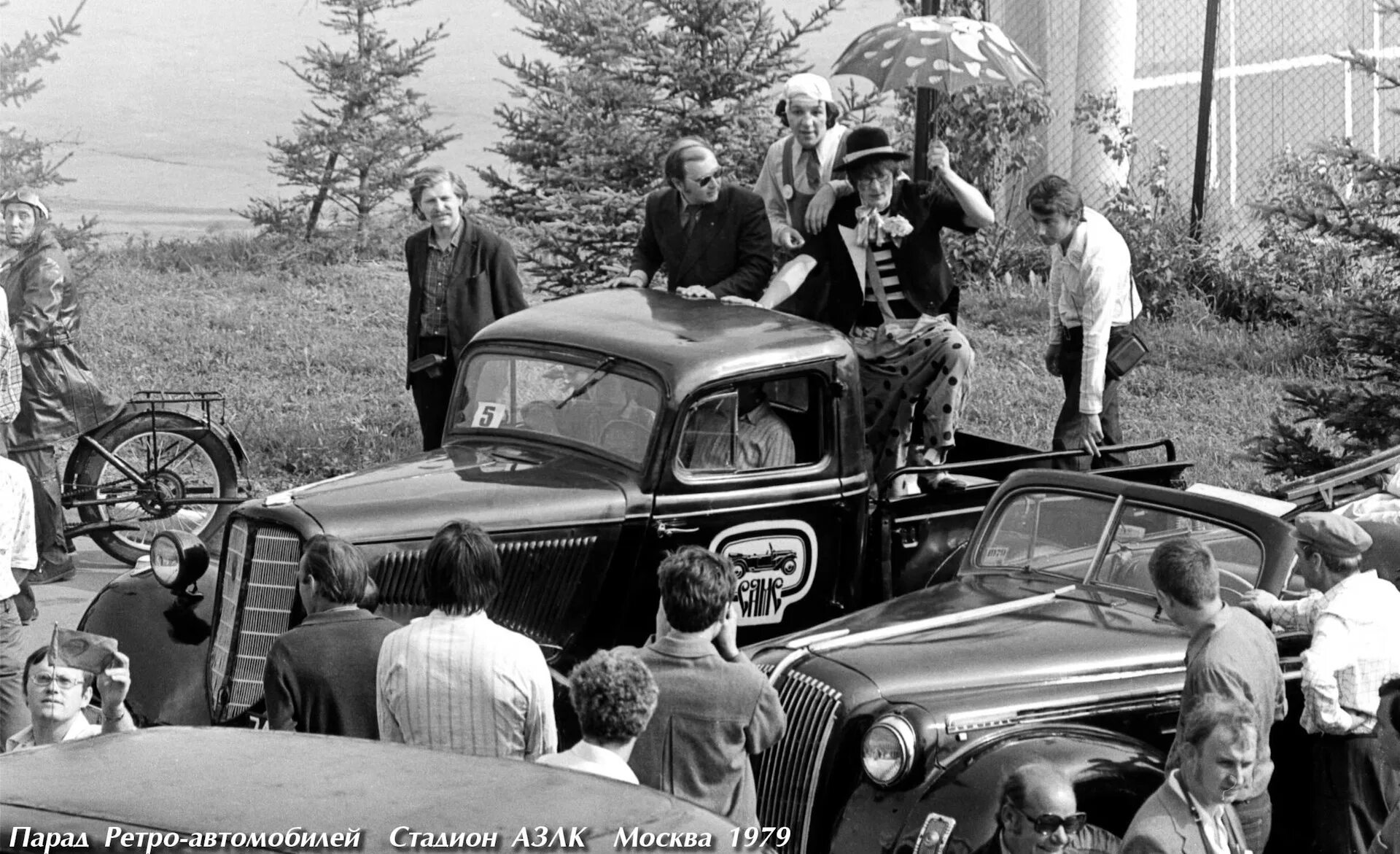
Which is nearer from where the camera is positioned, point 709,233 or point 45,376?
point 709,233

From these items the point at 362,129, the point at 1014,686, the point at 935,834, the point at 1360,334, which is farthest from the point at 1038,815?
the point at 362,129

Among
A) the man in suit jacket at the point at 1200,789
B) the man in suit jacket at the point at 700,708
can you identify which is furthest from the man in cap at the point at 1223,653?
the man in suit jacket at the point at 700,708

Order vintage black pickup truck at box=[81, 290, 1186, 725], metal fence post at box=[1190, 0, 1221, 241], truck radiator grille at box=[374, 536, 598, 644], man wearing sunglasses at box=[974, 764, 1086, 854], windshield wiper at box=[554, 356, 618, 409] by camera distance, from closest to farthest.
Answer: man wearing sunglasses at box=[974, 764, 1086, 854] → truck radiator grille at box=[374, 536, 598, 644] → vintage black pickup truck at box=[81, 290, 1186, 725] → windshield wiper at box=[554, 356, 618, 409] → metal fence post at box=[1190, 0, 1221, 241]

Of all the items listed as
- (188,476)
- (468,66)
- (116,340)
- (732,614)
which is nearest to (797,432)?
(732,614)

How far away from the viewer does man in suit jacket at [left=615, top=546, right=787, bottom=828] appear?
4.47 metres

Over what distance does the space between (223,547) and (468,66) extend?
22036 millimetres

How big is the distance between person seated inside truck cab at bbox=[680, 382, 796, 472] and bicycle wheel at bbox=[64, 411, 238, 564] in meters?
3.67

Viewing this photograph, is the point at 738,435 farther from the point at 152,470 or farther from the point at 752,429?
the point at 152,470

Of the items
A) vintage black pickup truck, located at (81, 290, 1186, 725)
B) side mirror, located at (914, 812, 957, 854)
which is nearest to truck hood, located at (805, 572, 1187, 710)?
side mirror, located at (914, 812, 957, 854)

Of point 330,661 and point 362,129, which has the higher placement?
point 362,129

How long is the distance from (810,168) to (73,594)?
4472mm

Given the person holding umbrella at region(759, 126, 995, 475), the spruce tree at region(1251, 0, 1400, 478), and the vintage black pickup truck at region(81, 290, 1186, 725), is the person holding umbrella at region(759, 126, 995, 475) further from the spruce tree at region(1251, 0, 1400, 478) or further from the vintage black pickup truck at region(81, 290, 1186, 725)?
the spruce tree at region(1251, 0, 1400, 478)

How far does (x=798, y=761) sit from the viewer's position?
5125 mm

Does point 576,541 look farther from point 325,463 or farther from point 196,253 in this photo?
point 196,253
